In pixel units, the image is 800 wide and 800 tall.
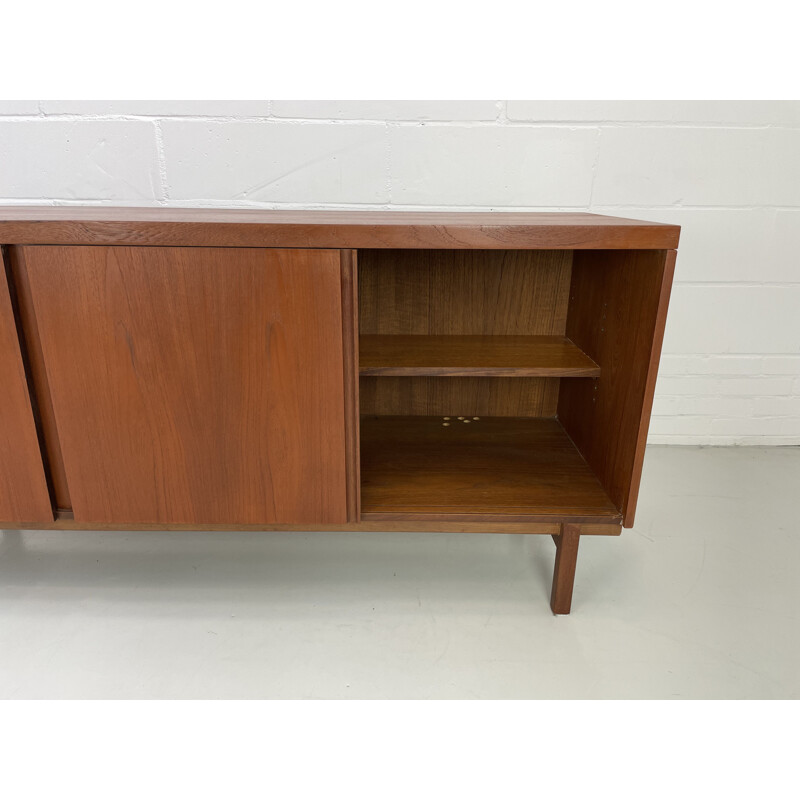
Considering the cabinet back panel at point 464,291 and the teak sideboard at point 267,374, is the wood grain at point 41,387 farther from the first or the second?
the cabinet back panel at point 464,291

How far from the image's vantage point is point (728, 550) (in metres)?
1.66

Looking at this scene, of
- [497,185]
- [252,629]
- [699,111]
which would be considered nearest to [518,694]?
[252,629]

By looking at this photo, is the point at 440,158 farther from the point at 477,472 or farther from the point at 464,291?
the point at 477,472

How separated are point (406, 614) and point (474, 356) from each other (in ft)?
2.02

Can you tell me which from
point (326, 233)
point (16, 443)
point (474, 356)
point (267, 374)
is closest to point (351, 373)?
point (267, 374)

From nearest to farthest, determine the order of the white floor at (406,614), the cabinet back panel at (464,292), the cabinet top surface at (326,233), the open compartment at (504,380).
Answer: the cabinet top surface at (326,233) → the white floor at (406,614) → the open compartment at (504,380) → the cabinet back panel at (464,292)

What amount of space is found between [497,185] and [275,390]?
111 cm

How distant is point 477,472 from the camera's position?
1.52m

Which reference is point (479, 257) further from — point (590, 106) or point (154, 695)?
point (154, 695)

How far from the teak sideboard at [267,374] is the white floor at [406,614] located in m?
0.18

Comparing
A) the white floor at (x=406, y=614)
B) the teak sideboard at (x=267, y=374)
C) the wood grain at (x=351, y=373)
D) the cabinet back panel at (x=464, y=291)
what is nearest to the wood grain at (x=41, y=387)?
the teak sideboard at (x=267, y=374)

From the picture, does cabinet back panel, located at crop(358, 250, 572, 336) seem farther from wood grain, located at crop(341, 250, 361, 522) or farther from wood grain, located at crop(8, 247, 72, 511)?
wood grain, located at crop(8, 247, 72, 511)

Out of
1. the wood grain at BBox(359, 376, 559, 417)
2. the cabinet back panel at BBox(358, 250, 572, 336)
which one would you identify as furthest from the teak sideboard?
the wood grain at BBox(359, 376, 559, 417)

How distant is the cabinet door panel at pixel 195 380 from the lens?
1.15 m
